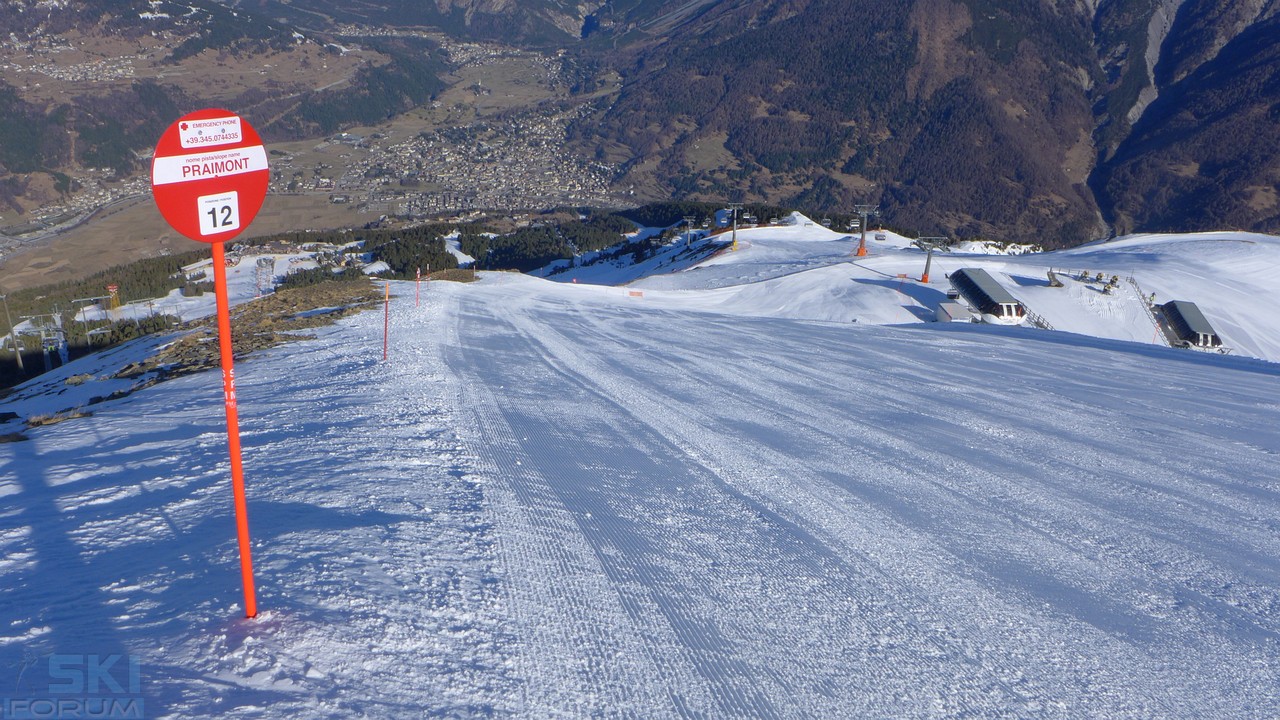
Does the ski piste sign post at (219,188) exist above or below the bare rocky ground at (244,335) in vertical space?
above

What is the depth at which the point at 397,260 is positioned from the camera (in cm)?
5062

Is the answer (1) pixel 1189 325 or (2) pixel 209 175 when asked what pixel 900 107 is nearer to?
(1) pixel 1189 325

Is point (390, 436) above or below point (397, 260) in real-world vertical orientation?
below

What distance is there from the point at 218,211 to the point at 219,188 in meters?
0.12

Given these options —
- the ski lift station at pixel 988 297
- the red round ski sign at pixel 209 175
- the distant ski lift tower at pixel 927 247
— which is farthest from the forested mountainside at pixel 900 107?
the red round ski sign at pixel 209 175

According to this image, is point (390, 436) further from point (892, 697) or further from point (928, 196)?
point (928, 196)

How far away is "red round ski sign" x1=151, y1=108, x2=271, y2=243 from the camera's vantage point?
3.56 metres

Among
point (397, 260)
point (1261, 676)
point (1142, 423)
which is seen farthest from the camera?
point (397, 260)

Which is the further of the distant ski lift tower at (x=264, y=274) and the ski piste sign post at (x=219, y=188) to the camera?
the distant ski lift tower at (x=264, y=274)

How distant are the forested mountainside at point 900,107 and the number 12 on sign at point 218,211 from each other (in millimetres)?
126866

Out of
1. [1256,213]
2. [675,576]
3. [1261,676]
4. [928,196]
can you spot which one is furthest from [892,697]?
[1256,213]

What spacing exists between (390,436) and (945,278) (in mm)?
27128

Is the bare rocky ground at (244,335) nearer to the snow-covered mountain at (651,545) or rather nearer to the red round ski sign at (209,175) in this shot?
the snow-covered mountain at (651,545)

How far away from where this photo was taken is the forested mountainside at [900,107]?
133875 millimetres
